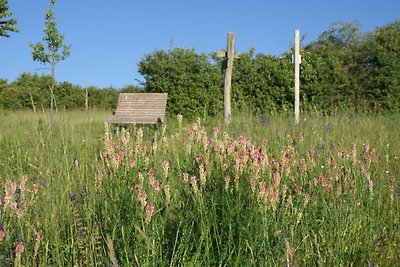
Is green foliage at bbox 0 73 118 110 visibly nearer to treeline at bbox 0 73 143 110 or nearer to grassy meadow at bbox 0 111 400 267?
treeline at bbox 0 73 143 110

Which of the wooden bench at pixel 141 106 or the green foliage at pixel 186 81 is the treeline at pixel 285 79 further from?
the wooden bench at pixel 141 106

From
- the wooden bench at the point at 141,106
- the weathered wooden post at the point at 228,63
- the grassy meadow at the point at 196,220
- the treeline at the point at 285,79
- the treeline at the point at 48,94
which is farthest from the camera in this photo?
the treeline at the point at 48,94

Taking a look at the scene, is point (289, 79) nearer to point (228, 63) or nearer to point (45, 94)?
point (228, 63)

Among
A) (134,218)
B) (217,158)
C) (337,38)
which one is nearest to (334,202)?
(217,158)

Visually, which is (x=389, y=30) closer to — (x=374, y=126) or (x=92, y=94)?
(x=374, y=126)

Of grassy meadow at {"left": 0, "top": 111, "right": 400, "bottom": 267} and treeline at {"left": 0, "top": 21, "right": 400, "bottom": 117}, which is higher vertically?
treeline at {"left": 0, "top": 21, "right": 400, "bottom": 117}

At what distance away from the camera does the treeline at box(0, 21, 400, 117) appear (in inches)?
535

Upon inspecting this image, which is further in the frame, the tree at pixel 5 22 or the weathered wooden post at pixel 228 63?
the tree at pixel 5 22

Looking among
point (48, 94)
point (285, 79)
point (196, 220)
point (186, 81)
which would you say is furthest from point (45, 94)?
point (196, 220)

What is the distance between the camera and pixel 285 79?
44.1 ft

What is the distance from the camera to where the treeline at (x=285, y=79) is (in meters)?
13.6

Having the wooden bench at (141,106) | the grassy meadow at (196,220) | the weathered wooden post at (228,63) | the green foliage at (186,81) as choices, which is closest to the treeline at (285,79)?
the green foliage at (186,81)

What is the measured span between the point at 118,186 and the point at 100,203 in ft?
0.45

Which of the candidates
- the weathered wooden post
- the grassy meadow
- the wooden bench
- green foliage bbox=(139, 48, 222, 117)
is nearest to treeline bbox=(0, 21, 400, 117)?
green foliage bbox=(139, 48, 222, 117)
